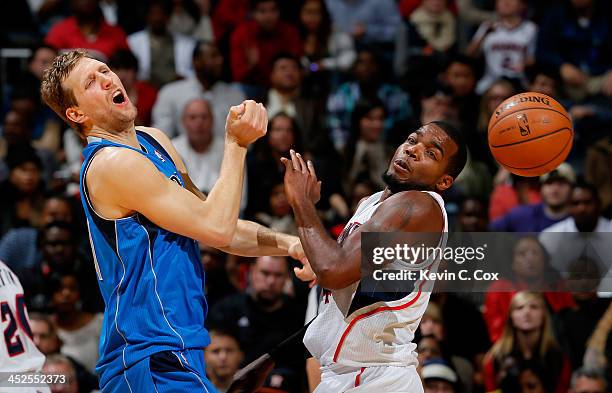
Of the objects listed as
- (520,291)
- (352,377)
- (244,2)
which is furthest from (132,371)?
(244,2)

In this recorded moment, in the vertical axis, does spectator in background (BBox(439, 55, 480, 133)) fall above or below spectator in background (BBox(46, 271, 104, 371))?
above

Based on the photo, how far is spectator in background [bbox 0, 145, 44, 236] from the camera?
8.70 metres

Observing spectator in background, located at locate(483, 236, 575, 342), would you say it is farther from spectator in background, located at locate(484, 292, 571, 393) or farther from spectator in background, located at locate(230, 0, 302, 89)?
spectator in background, located at locate(230, 0, 302, 89)

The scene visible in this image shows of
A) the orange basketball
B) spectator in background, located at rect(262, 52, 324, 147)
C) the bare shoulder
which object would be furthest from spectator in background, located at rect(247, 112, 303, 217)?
the bare shoulder

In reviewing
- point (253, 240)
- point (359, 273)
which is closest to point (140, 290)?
point (253, 240)

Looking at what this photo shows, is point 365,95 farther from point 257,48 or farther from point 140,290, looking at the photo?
point 140,290

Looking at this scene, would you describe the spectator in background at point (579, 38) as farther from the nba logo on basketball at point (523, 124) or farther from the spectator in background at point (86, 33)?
the nba logo on basketball at point (523, 124)

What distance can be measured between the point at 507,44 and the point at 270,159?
10.2 feet

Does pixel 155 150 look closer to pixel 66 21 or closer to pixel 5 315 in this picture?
pixel 5 315

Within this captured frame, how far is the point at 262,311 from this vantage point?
7496 mm

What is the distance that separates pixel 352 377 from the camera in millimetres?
4305

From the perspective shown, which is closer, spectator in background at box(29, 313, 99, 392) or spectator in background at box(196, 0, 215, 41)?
spectator in background at box(29, 313, 99, 392)

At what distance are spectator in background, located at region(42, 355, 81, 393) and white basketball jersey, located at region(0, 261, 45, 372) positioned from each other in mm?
1828

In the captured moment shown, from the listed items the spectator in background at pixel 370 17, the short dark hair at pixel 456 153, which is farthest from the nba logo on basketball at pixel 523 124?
the spectator in background at pixel 370 17
